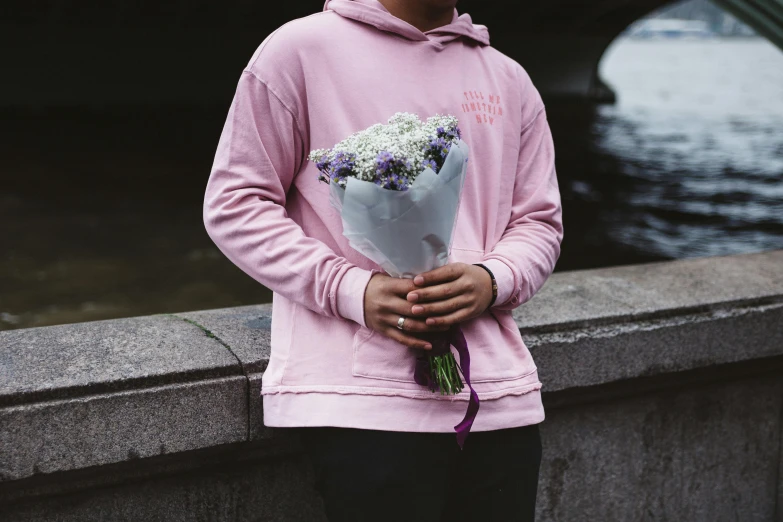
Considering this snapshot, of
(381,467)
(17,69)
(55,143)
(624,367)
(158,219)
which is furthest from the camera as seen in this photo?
(17,69)

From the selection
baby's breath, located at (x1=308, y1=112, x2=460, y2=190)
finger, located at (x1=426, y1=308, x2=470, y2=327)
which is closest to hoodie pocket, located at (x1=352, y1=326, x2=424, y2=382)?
finger, located at (x1=426, y1=308, x2=470, y2=327)

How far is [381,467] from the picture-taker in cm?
176

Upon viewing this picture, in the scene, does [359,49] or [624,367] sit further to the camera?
[624,367]

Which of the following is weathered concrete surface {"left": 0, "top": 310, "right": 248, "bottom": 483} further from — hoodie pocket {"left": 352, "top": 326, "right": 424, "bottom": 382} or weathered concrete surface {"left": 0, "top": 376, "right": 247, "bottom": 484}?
hoodie pocket {"left": 352, "top": 326, "right": 424, "bottom": 382}

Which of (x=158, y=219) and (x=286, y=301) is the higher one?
(x=286, y=301)

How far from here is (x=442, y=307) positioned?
172 centimetres

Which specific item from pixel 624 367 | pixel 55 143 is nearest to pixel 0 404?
pixel 624 367

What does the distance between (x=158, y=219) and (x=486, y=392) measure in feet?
31.9

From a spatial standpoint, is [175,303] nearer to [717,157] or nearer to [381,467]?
[381,467]

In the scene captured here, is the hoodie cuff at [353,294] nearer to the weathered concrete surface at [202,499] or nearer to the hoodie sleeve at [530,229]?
the hoodie sleeve at [530,229]

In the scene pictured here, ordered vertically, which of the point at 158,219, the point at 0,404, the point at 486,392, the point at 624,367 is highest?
the point at 486,392

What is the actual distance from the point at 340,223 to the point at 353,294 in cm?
19

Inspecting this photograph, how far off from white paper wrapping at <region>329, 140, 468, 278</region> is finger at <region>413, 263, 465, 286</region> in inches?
0.7

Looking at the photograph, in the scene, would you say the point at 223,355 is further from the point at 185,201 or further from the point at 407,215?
the point at 185,201
